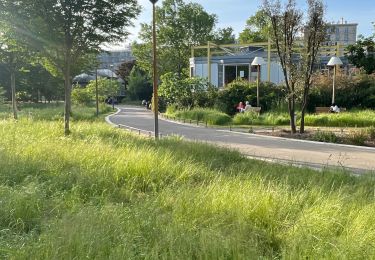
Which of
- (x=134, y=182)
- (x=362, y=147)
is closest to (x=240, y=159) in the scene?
(x=134, y=182)

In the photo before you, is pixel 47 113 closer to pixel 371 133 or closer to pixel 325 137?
pixel 325 137

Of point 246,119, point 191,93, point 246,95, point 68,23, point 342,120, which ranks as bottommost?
point 246,119

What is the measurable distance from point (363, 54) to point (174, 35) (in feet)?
124

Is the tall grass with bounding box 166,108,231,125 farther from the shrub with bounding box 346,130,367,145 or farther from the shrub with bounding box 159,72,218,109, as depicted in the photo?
the shrub with bounding box 346,130,367,145

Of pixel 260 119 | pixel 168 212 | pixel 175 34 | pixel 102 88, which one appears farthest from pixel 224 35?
pixel 168 212

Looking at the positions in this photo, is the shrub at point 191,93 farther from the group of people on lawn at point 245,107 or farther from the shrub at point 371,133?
the shrub at point 371,133

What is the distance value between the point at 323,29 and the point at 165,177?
12.1 metres

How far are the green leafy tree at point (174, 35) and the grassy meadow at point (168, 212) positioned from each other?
58066 millimetres

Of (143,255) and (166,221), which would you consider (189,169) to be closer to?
(166,221)

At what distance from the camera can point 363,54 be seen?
109ft

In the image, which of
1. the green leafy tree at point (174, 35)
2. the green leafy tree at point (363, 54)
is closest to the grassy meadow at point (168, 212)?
the green leafy tree at point (363, 54)

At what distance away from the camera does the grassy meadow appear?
4289mm

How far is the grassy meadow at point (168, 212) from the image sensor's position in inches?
169

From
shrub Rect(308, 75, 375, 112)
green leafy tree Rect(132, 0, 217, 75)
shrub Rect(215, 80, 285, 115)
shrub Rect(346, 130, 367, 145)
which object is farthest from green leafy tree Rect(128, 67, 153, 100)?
shrub Rect(346, 130, 367, 145)
